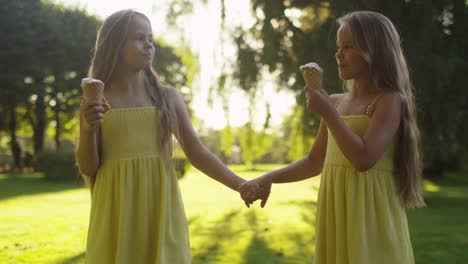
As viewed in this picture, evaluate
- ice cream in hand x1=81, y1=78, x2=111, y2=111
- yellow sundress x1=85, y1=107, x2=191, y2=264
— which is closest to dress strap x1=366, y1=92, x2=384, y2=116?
yellow sundress x1=85, y1=107, x2=191, y2=264

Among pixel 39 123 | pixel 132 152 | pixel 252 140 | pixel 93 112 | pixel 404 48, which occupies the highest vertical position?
pixel 404 48

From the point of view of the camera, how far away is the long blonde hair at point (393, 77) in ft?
8.59

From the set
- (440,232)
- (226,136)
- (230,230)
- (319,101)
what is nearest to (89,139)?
(319,101)

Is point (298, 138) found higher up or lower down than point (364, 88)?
lower down

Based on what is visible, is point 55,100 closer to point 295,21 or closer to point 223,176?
point 295,21

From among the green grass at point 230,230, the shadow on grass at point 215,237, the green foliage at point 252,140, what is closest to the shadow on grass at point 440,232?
the green grass at point 230,230

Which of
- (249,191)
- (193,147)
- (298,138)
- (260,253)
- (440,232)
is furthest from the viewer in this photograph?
(298,138)

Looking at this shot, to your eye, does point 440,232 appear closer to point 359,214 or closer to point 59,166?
point 359,214

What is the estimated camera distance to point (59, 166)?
22734mm

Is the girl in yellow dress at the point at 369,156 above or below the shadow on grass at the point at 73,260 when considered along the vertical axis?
above

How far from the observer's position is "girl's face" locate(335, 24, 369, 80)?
2.66 metres

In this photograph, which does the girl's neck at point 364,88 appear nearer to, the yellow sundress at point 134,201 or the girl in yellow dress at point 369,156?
the girl in yellow dress at point 369,156

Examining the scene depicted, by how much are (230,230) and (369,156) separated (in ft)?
23.3

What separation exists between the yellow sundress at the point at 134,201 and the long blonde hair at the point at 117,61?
45 millimetres
